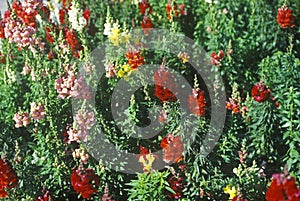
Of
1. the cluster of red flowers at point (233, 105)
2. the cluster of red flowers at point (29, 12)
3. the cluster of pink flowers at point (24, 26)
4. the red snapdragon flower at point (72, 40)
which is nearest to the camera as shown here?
the cluster of red flowers at point (233, 105)

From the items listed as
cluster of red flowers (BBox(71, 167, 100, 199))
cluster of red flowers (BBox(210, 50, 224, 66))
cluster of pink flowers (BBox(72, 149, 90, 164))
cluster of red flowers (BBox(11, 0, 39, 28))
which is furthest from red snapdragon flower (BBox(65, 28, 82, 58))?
cluster of red flowers (BBox(71, 167, 100, 199))

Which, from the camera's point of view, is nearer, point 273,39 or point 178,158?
point 178,158

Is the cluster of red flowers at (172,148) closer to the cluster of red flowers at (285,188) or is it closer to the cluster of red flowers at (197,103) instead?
the cluster of red flowers at (197,103)

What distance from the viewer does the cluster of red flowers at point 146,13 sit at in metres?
5.52

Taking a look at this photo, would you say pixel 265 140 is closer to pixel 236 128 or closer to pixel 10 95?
pixel 236 128

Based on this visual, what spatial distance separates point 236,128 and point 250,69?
1.30 metres

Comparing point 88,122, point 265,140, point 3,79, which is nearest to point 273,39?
point 265,140

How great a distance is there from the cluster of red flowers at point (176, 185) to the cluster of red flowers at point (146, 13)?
1.82 m

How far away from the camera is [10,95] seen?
216 inches

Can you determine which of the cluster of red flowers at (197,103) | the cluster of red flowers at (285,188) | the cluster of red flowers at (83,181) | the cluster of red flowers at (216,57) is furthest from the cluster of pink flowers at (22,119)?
the cluster of red flowers at (285,188)

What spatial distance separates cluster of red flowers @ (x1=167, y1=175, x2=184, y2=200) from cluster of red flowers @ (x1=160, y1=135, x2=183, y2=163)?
0.61 ft

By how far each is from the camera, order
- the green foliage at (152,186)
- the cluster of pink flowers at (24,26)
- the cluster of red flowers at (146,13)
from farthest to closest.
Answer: the cluster of red flowers at (146,13)
the cluster of pink flowers at (24,26)
the green foliage at (152,186)

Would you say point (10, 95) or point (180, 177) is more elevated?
point (10, 95)

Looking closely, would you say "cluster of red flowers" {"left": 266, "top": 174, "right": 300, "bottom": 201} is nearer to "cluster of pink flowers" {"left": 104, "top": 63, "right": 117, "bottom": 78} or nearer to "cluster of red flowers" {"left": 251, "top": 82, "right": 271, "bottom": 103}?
"cluster of red flowers" {"left": 251, "top": 82, "right": 271, "bottom": 103}
